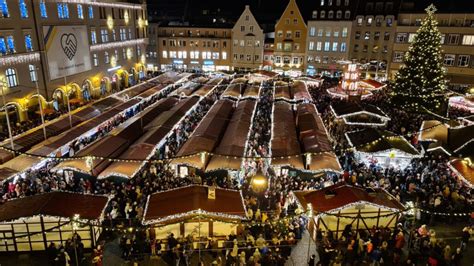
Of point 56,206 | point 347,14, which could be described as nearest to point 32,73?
point 56,206

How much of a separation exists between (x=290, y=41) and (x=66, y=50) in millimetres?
34945

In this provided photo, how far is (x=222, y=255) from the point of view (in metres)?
15.6

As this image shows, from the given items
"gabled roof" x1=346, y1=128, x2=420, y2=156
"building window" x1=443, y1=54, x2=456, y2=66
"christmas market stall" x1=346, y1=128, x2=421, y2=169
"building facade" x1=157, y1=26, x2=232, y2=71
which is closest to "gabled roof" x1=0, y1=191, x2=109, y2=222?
"gabled roof" x1=346, y1=128, x2=420, y2=156

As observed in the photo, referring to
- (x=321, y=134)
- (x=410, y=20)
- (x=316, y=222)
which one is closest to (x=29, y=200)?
(x=316, y=222)

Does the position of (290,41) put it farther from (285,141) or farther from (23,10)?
(23,10)

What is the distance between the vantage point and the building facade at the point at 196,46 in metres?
61.8

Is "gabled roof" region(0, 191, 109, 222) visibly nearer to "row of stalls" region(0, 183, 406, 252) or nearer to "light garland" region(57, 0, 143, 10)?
"row of stalls" region(0, 183, 406, 252)

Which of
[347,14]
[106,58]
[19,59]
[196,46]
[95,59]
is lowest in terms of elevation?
[106,58]

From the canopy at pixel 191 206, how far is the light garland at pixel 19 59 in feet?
65.4

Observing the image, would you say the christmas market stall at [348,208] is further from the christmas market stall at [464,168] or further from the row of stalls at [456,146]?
the christmas market stall at [464,168]

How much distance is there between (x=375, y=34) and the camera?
54.0m

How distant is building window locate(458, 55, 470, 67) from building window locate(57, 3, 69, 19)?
4699cm

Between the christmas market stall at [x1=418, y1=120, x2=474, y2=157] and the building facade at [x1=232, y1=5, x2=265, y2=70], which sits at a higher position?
the building facade at [x1=232, y1=5, x2=265, y2=70]

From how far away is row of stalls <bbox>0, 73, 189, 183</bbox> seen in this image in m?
20.7
